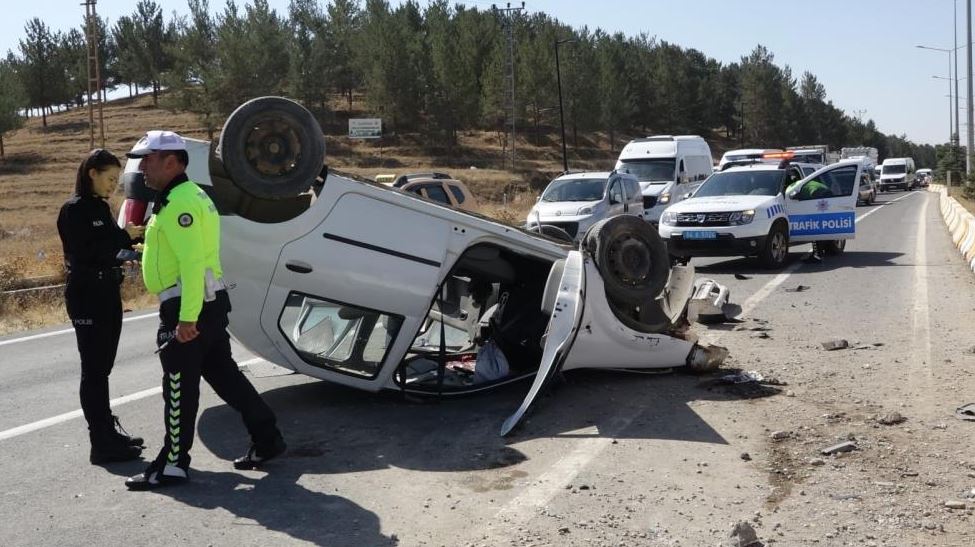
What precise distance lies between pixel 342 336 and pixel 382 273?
68 cm

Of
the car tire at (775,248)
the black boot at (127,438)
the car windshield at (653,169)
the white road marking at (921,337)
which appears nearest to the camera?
the black boot at (127,438)

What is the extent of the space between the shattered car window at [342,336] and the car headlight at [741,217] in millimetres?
10263

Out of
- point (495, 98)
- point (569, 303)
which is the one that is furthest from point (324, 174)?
point (495, 98)

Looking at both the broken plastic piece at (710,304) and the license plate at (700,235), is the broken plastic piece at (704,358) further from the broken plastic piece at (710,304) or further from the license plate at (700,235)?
the license plate at (700,235)

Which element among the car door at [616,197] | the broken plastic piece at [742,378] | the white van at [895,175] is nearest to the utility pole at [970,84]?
the white van at [895,175]

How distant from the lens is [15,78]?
64375mm

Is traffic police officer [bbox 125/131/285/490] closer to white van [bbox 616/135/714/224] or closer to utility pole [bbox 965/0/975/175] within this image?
white van [bbox 616/135/714/224]

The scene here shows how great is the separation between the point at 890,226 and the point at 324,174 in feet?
73.8

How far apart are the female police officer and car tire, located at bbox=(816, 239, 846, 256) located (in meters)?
13.8

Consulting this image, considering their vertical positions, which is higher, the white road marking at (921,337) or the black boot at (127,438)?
the black boot at (127,438)

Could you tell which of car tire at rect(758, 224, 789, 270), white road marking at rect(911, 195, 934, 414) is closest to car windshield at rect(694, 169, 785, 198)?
car tire at rect(758, 224, 789, 270)

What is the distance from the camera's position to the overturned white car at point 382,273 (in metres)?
6.01

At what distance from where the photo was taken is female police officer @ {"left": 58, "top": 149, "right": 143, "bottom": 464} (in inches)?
214

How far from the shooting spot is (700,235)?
15727mm
